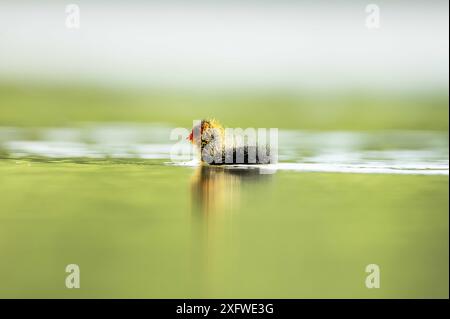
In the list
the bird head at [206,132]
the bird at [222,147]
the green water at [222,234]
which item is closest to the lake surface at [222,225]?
the green water at [222,234]

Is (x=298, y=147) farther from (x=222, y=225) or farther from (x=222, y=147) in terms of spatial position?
(x=222, y=225)

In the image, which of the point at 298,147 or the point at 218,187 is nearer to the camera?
the point at 218,187

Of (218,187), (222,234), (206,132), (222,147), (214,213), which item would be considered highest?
(206,132)

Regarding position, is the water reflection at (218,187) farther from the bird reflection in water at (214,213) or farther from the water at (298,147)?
the water at (298,147)

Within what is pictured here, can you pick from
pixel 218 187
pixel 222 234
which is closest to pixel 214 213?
pixel 222 234

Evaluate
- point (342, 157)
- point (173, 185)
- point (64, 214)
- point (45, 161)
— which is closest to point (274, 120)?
point (342, 157)
